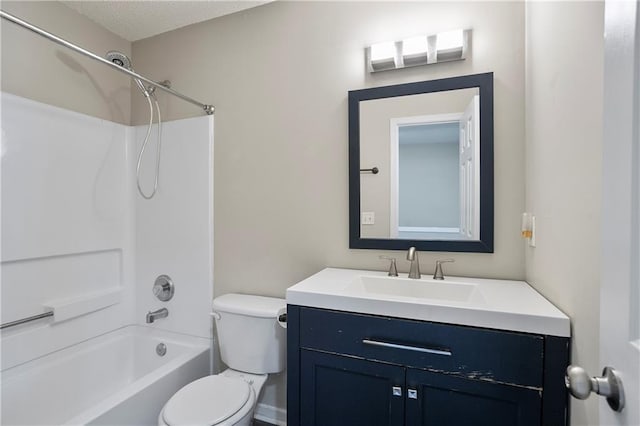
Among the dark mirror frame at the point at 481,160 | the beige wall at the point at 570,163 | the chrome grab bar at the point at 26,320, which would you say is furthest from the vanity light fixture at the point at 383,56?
the chrome grab bar at the point at 26,320

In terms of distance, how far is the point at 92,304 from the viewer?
75.5 inches

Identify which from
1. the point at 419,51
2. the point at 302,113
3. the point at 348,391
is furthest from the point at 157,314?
the point at 419,51

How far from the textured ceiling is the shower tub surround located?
0.63 m

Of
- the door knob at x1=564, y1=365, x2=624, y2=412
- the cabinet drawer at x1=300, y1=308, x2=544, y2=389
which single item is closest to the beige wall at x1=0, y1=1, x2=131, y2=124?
the cabinet drawer at x1=300, y1=308, x2=544, y2=389

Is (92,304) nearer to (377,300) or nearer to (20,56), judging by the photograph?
(20,56)

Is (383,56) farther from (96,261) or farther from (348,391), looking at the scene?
(96,261)

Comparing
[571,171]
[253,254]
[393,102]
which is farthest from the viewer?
[253,254]

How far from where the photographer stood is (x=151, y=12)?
1918 millimetres

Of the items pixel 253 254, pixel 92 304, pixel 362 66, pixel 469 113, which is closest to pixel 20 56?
pixel 92 304

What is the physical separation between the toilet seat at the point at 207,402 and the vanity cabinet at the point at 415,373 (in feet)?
0.87

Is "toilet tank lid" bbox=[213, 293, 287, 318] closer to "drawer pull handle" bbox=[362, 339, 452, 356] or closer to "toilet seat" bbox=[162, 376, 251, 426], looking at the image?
"toilet seat" bbox=[162, 376, 251, 426]

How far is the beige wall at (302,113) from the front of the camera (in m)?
1.45

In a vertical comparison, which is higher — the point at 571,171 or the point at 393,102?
the point at 393,102

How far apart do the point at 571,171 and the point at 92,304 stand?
2.43 metres
